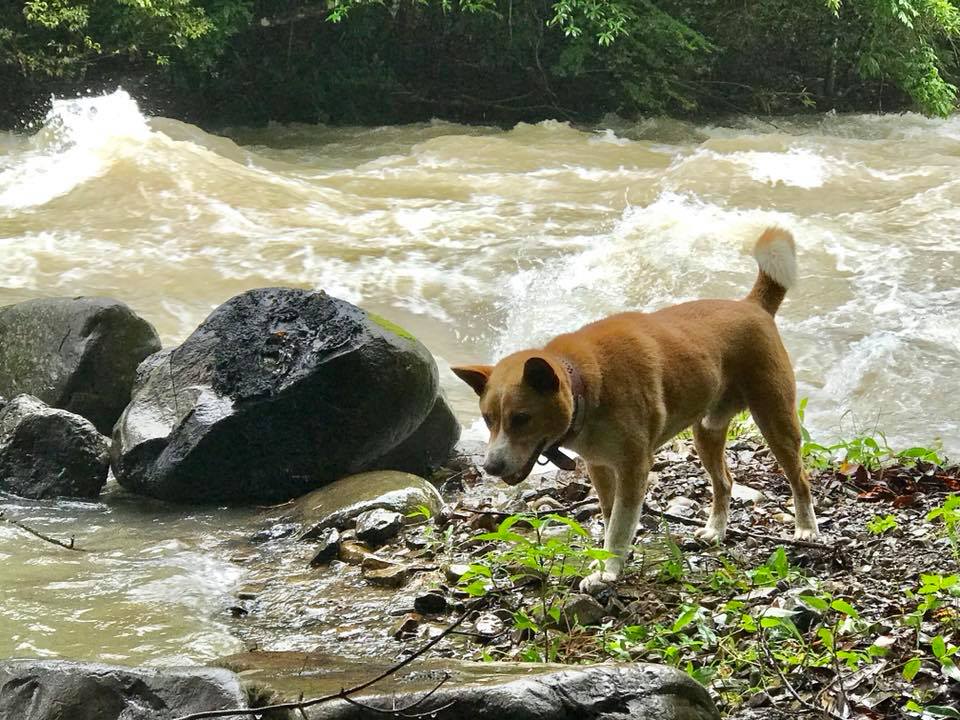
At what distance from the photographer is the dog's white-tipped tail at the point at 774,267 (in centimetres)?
526

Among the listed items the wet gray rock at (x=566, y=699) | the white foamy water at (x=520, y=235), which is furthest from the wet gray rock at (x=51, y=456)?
the wet gray rock at (x=566, y=699)

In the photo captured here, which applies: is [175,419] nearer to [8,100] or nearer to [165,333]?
[165,333]

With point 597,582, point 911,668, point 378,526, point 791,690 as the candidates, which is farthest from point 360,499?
point 911,668

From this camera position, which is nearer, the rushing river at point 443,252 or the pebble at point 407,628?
the pebble at point 407,628

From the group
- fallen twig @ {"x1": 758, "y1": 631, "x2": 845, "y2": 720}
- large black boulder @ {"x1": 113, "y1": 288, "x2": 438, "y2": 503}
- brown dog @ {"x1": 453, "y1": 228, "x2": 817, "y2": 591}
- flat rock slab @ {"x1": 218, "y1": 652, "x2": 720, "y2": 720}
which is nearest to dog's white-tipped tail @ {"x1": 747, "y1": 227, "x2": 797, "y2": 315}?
brown dog @ {"x1": 453, "y1": 228, "x2": 817, "y2": 591}

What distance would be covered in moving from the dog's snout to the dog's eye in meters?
0.15

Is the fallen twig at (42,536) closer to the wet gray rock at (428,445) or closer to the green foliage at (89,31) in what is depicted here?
the wet gray rock at (428,445)

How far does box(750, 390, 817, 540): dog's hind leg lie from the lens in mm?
5078

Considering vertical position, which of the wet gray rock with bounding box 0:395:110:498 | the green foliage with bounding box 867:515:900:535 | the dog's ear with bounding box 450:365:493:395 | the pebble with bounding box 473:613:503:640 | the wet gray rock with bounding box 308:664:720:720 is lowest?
the wet gray rock with bounding box 0:395:110:498

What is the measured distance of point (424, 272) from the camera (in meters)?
12.4

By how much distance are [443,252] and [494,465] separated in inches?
346

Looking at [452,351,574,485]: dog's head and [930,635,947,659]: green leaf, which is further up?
[452,351,574,485]: dog's head

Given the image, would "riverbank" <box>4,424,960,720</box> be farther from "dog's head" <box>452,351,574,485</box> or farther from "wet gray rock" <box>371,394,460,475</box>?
"wet gray rock" <box>371,394,460,475</box>

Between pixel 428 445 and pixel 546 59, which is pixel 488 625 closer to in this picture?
pixel 428 445
